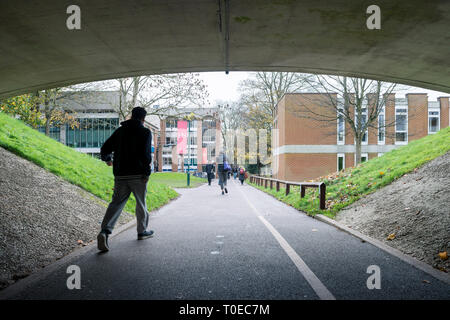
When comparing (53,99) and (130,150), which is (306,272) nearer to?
(130,150)

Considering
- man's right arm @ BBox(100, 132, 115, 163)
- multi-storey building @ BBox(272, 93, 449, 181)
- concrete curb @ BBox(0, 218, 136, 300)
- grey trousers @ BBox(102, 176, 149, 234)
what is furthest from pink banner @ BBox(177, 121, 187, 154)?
concrete curb @ BBox(0, 218, 136, 300)

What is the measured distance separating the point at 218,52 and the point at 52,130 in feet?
192

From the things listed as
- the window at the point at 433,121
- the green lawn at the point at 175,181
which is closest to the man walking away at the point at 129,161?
the green lawn at the point at 175,181

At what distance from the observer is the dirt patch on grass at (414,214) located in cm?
507


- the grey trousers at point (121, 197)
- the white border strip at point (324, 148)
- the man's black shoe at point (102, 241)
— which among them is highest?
the white border strip at point (324, 148)

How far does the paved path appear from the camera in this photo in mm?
3379

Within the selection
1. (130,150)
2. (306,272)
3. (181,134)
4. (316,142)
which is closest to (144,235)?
(130,150)

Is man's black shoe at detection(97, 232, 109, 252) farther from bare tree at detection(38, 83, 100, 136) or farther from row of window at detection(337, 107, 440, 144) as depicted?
row of window at detection(337, 107, 440, 144)

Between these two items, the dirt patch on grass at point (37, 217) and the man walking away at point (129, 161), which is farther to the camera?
the man walking away at point (129, 161)

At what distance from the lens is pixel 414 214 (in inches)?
253

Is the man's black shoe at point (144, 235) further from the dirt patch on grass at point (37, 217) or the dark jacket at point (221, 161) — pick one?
the dark jacket at point (221, 161)

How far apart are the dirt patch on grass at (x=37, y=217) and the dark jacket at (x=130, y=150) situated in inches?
60.7
